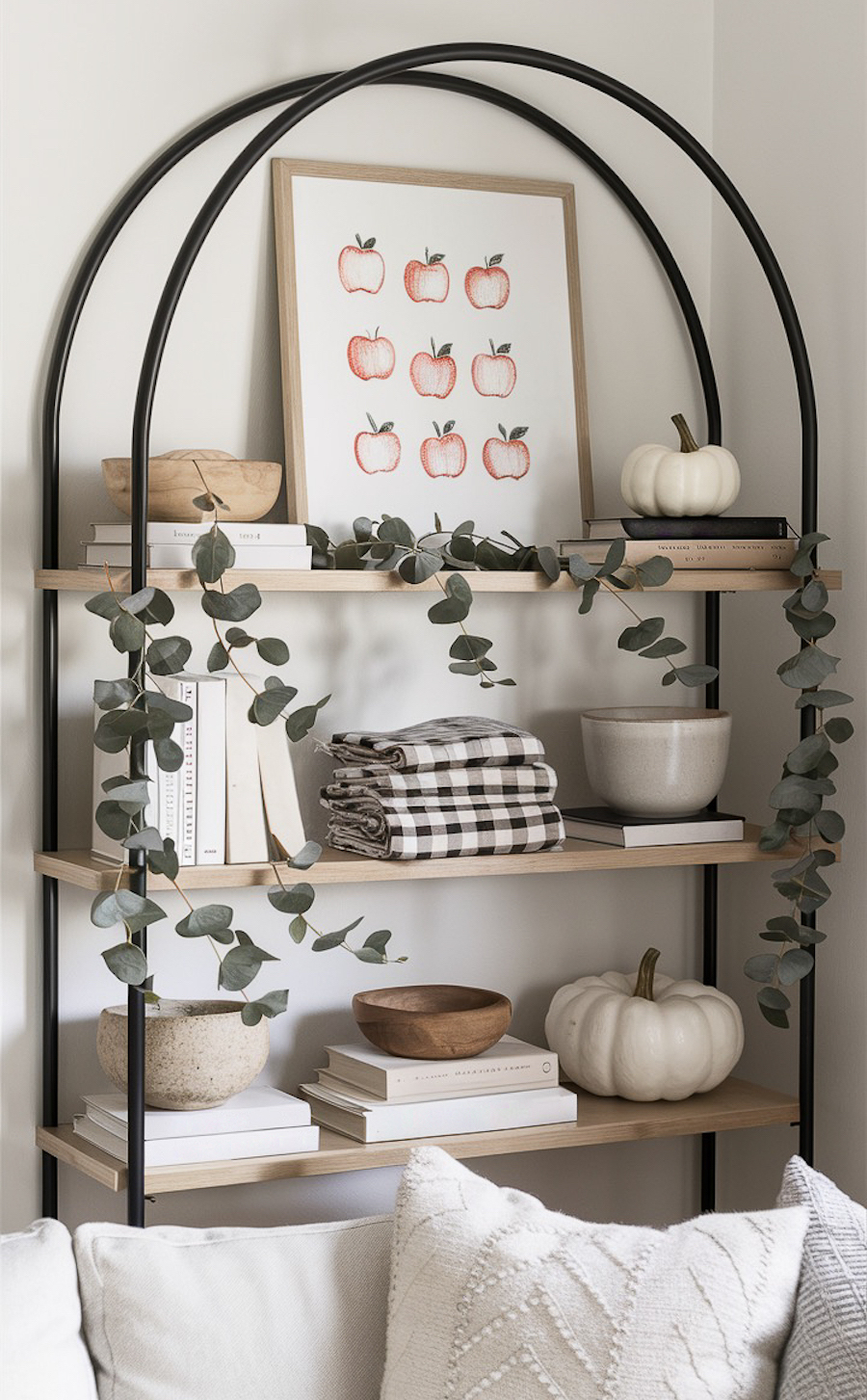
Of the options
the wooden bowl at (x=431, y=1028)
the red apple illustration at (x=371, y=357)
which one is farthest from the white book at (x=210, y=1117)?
the red apple illustration at (x=371, y=357)

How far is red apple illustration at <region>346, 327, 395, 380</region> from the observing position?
2.27 meters

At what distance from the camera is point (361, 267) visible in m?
2.27

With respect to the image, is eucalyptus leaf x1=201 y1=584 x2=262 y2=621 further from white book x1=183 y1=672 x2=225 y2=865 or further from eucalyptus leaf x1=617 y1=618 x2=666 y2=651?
eucalyptus leaf x1=617 y1=618 x2=666 y2=651

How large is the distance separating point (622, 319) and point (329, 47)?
1.88 ft

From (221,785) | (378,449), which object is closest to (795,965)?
(221,785)

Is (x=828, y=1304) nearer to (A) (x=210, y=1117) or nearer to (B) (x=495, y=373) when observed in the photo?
(A) (x=210, y=1117)

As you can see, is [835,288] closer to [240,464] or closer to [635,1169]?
[240,464]

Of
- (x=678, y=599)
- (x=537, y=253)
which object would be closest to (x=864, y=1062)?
(x=678, y=599)

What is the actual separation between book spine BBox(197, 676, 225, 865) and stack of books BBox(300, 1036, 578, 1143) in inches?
13.9

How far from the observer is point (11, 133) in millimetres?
2094

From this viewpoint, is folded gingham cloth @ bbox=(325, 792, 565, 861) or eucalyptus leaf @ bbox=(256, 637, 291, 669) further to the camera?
folded gingham cloth @ bbox=(325, 792, 565, 861)

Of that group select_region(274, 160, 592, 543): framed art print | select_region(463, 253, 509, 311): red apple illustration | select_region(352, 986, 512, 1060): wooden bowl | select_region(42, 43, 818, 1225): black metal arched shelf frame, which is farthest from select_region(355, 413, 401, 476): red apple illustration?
select_region(352, 986, 512, 1060): wooden bowl

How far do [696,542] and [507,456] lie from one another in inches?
Result: 13.2

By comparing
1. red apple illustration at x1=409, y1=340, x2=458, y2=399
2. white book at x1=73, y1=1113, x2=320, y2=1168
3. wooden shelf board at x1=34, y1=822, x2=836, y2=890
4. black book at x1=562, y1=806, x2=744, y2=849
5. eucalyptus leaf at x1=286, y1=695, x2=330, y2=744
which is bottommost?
white book at x1=73, y1=1113, x2=320, y2=1168
